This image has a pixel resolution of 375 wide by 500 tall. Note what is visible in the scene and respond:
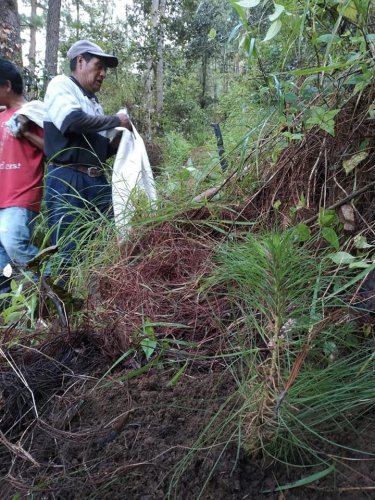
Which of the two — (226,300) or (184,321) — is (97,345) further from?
(226,300)

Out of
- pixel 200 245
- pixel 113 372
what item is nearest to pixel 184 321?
pixel 113 372

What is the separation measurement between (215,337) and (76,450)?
0.52 meters

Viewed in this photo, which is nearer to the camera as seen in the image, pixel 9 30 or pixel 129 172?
pixel 129 172

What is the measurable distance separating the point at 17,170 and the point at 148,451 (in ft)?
7.69

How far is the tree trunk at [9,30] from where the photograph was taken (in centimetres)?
456

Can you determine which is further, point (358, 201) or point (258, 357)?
point (358, 201)

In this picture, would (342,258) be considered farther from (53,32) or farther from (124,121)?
(53,32)

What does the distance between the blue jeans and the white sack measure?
2.16 feet

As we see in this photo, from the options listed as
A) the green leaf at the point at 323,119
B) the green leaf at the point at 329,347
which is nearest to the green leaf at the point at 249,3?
the green leaf at the point at 323,119

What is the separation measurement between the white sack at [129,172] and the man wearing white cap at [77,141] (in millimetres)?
103

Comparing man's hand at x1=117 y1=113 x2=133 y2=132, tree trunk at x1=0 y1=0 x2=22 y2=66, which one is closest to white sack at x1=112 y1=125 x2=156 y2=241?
man's hand at x1=117 y1=113 x2=133 y2=132

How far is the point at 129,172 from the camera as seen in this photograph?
8.61ft

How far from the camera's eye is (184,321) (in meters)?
1.42

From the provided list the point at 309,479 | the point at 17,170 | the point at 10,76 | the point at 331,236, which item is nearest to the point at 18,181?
the point at 17,170
